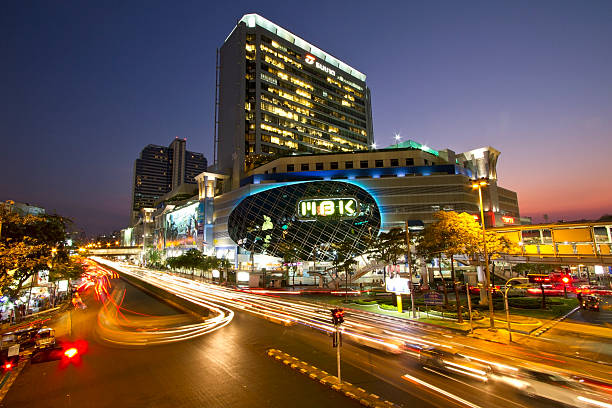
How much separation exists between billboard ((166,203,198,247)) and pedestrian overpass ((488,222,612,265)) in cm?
8769

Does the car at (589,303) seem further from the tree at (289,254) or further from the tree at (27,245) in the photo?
the tree at (27,245)

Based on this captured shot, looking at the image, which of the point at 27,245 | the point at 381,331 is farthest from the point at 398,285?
the point at 27,245

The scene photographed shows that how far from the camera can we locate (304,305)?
1358 inches

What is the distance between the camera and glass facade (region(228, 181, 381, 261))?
71250 mm

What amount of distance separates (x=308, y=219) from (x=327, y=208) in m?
5.14

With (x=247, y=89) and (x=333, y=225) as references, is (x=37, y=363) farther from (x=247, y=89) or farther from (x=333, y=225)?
(x=247, y=89)

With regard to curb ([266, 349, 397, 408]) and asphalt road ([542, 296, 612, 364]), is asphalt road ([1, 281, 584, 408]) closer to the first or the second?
curb ([266, 349, 397, 408])

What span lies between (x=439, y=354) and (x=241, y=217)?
72.0 metres

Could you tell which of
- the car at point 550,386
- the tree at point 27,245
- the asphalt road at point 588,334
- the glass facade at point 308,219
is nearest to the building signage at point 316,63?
the glass facade at point 308,219

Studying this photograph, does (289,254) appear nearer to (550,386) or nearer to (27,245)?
(27,245)

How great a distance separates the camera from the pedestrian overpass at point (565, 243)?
24.2m

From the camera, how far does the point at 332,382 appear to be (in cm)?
1275

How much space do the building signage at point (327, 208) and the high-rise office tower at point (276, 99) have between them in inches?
1472

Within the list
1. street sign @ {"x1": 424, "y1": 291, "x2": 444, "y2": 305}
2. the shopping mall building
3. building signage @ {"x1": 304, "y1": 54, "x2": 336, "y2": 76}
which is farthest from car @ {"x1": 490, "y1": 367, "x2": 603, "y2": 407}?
building signage @ {"x1": 304, "y1": 54, "x2": 336, "y2": 76}
